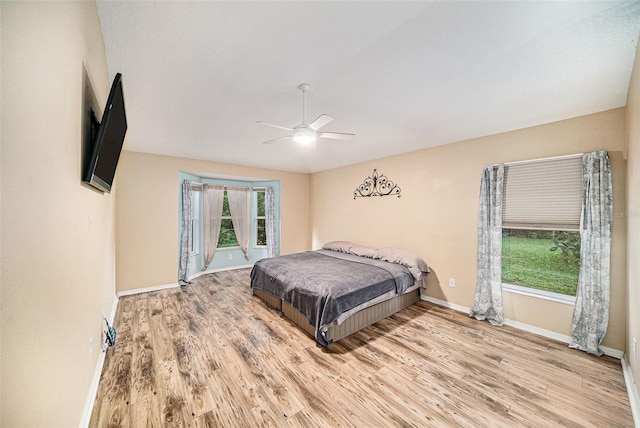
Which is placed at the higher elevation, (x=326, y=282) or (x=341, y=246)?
(x=341, y=246)

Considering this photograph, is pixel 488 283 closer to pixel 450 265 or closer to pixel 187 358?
pixel 450 265

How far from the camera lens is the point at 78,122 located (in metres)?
1.25

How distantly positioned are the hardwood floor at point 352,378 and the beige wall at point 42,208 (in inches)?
29.8

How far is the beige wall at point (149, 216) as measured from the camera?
13.4 ft

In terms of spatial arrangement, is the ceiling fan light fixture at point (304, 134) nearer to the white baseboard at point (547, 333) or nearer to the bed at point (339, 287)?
the bed at point (339, 287)

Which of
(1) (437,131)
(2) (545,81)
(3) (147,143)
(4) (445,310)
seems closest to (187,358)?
(3) (147,143)

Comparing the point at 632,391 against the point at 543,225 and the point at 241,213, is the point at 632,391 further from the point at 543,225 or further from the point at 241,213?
the point at 241,213

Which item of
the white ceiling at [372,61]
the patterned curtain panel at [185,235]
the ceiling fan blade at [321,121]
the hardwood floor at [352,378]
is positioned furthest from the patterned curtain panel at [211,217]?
the ceiling fan blade at [321,121]

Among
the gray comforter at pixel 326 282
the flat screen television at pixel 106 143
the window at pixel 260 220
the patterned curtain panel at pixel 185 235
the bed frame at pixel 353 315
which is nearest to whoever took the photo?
the flat screen television at pixel 106 143

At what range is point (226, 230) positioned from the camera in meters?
5.94

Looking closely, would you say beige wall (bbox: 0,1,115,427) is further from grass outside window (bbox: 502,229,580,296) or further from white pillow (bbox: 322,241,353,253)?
grass outside window (bbox: 502,229,580,296)

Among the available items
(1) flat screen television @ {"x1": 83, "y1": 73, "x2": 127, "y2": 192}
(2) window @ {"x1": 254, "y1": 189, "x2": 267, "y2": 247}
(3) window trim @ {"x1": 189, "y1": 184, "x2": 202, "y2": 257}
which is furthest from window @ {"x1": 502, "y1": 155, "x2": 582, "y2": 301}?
(3) window trim @ {"x1": 189, "y1": 184, "x2": 202, "y2": 257}

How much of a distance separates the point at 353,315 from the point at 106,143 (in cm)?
280

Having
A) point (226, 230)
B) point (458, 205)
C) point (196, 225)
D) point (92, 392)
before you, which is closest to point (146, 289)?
point (196, 225)
